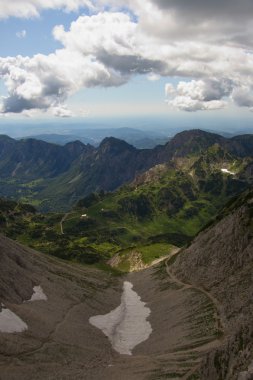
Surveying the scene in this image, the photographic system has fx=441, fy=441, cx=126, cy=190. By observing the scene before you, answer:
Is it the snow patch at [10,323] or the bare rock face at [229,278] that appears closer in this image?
the bare rock face at [229,278]

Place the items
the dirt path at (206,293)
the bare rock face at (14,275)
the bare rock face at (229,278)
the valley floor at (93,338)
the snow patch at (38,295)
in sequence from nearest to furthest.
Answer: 1. the bare rock face at (229,278)
2. the valley floor at (93,338)
3. the dirt path at (206,293)
4. the bare rock face at (14,275)
5. the snow patch at (38,295)

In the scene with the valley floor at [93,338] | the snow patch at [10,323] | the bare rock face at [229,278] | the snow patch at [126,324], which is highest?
the bare rock face at [229,278]

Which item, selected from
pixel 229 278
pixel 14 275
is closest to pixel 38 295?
pixel 14 275

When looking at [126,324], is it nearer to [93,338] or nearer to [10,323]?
[93,338]

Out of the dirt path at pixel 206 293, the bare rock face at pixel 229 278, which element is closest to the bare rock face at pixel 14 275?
the dirt path at pixel 206 293

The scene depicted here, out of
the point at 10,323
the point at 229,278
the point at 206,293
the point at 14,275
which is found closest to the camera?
the point at 10,323

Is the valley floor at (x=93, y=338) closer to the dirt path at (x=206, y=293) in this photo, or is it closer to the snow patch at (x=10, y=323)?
the dirt path at (x=206, y=293)

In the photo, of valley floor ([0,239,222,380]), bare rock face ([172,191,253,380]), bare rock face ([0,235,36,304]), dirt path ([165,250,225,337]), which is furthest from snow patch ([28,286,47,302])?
bare rock face ([172,191,253,380])
